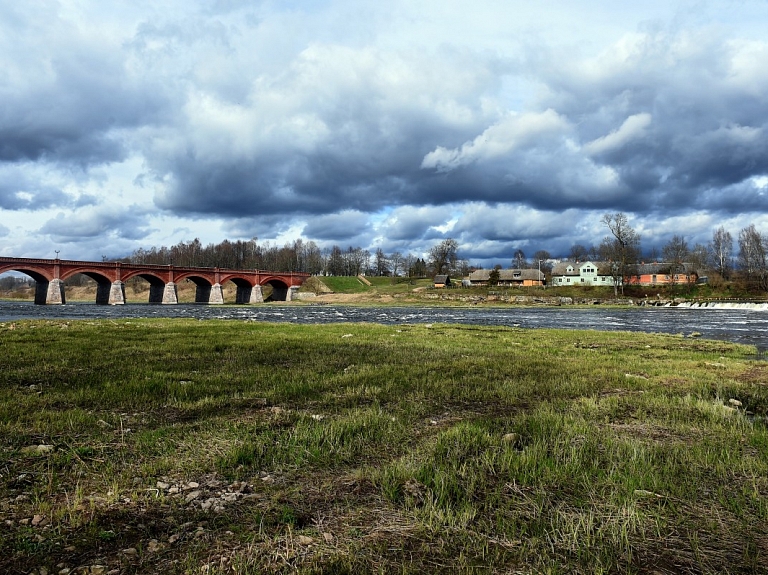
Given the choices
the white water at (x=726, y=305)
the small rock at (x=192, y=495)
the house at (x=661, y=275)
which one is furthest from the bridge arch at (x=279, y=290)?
the small rock at (x=192, y=495)

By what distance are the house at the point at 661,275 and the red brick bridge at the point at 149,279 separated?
346 ft

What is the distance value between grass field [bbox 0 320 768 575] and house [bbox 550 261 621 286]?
14869 centimetres

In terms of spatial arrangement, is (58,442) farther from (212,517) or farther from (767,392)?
(767,392)

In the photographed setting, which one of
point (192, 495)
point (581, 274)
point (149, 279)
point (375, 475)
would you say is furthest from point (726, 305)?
point (149, 279)

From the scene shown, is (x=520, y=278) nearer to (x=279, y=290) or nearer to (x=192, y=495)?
(x=279, y=290)

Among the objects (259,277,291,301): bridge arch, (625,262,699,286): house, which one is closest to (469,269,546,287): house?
(625,262,699,286): house

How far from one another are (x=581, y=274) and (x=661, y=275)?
78.9ft

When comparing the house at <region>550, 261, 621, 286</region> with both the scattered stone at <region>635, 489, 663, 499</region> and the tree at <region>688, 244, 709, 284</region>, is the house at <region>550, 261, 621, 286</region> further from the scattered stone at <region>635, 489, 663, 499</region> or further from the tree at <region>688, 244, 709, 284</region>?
the scattered stone at <region>635, 489, 663, 499</region>

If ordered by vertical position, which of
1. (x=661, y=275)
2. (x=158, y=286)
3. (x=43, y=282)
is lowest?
(x=661, y=275)

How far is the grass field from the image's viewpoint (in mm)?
3695

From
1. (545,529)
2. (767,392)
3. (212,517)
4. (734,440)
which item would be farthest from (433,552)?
(767,392)

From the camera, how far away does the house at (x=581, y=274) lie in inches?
5827

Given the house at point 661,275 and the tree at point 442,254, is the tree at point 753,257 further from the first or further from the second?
the tree at point 442,254

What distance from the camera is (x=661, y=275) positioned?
143125 millimetres
